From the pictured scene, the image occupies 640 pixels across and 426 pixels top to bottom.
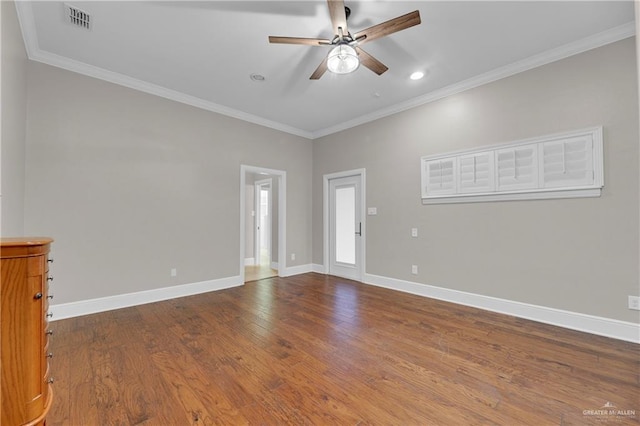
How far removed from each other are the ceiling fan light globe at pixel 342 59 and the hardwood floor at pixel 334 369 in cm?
269

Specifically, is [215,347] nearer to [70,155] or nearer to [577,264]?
[70,155]

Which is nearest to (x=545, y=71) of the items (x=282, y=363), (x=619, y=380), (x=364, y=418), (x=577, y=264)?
(x=577, y=264)

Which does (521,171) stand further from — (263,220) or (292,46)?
(263,220)

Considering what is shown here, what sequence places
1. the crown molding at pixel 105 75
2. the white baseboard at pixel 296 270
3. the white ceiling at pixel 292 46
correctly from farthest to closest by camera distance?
1. the white baseboard at pixel 296 270
2. the crown molding at pixel 105 75
3. the white ceiling at pixel 292 46

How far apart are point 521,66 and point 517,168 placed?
4.09 ft

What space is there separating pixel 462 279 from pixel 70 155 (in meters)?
Answer: 5.37

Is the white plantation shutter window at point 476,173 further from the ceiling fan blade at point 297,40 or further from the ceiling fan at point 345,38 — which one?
the ceiling fan blade at point 297,40

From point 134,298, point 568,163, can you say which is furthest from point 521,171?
point 134,298

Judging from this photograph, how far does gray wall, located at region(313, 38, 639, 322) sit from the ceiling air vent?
4.00 m

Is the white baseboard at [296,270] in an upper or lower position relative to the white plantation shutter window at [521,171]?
lower

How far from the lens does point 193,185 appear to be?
4137 millimetres

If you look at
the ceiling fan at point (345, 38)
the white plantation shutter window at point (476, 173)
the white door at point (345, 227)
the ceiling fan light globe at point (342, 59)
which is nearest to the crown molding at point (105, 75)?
the white door at point (345, 227)

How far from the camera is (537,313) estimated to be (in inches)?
119

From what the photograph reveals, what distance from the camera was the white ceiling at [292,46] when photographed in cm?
238
